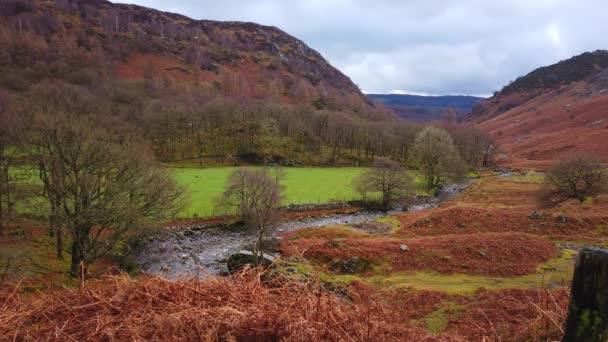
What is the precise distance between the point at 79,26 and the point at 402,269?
20208 cm

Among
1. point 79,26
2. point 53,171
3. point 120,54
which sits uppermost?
point 79,26

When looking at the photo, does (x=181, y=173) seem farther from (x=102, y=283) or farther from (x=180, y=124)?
(x=102, y=283)

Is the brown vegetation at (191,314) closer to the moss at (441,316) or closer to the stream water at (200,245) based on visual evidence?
the moss at (441,316)

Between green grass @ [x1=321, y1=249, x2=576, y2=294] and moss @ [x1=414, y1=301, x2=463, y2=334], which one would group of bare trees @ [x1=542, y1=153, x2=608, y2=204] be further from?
moss @ [x1=414, y1=301, x2=463, y2=334]

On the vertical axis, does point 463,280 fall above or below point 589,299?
below

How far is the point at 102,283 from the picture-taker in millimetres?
3984

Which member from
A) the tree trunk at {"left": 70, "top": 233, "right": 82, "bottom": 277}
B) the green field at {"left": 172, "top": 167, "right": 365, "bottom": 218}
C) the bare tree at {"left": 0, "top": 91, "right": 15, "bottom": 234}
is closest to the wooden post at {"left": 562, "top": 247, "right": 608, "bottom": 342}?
the tree trunk at {"left": 70, "top": 233, "right": 82, "bottom": 277}

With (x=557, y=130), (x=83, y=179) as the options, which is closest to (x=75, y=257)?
(x=83, y=179)

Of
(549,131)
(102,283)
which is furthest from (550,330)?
(549,131)

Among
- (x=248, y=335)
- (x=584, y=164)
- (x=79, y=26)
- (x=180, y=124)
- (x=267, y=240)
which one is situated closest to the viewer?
(x=248, y=335)

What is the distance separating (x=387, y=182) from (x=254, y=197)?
73.9ft

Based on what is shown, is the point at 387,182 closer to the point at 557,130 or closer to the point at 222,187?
the point at 222,187

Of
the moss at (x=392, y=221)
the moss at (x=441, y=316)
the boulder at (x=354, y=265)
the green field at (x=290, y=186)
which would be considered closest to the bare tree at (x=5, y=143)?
the green field at (x=290, y=186)

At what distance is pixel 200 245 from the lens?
35250 mm
